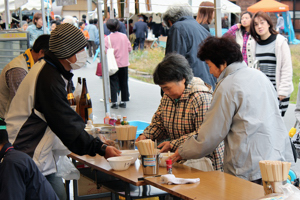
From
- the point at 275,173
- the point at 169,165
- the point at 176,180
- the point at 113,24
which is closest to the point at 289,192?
the point at 275,173

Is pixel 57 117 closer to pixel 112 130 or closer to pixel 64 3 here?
pixel 112 130

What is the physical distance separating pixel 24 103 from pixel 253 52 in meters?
3.99

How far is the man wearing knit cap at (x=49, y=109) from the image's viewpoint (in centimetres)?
277

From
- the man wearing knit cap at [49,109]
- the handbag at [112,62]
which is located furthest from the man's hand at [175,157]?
the handbag at [112,62]

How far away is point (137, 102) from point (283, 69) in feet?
18.4

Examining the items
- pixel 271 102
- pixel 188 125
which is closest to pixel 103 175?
pixel 188 125

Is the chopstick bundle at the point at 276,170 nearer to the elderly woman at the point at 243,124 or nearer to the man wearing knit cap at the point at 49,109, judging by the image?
the elderly woman at the point at 243,124

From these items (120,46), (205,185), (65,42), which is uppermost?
(65,42)

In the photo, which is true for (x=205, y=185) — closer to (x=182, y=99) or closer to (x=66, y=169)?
(x=182, y=99)

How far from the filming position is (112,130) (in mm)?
3854

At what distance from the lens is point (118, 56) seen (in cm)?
925

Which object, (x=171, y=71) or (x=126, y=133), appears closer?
(x=171, y=71)

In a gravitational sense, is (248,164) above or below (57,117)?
below

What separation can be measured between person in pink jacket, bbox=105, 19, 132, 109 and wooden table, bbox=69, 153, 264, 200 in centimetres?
609
